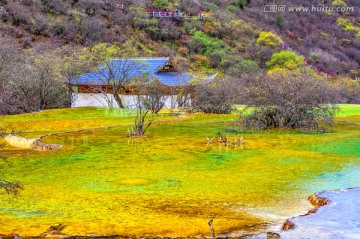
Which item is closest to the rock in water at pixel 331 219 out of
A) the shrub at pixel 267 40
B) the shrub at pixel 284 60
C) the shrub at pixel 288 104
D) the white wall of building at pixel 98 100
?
the shrub at pixel 288 104

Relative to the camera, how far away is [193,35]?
249ft

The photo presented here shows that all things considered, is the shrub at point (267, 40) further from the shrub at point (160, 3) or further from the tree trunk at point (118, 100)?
the tree trunk at point (118, 100)

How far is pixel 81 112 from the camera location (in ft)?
114

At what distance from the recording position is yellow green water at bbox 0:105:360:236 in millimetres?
11227

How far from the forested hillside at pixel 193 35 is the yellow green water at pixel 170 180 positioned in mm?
21222

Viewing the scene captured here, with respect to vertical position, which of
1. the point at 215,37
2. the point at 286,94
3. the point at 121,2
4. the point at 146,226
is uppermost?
the point at 121,2

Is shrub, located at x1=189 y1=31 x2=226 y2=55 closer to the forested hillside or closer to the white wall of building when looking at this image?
the forested hillside

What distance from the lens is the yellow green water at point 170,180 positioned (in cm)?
1123

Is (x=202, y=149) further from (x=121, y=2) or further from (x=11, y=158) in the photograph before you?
(x=121, y=2)

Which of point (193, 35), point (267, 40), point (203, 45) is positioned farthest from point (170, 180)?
point (267, 40)

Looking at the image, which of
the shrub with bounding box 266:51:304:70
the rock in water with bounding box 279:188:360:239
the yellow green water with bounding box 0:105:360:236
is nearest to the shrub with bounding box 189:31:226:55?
the shrub with bounding box 266:51:304:70

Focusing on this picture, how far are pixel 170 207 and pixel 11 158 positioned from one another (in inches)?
328

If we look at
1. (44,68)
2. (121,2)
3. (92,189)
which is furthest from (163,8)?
(92,189)

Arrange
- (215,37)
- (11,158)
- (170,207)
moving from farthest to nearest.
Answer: (215,37) → (11,158) → (170,207)
